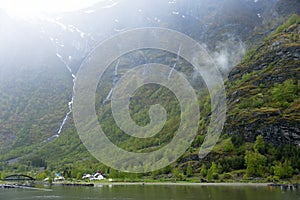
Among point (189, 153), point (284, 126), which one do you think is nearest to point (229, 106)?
point (189, 153)

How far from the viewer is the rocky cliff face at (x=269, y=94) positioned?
10996 cm

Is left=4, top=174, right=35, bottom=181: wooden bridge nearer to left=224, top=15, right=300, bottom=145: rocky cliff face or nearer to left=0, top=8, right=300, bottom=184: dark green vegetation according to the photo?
left=0, top=8, right=300, bottom=184: dark green vegetation

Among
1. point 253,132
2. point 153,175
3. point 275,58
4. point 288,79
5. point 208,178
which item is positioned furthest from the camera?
point 275,58

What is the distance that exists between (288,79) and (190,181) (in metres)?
54.0

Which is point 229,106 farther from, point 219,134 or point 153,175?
point 153,175

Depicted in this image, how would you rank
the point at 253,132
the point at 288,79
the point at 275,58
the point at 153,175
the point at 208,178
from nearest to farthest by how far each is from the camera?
the point at 208,178 < the point at 253,132 < the point at 153,175 < the point at 288,79 < the point at 275,58

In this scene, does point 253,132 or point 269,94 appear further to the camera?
point 269,94

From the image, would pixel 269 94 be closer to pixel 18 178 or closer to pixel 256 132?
pixel 256 132

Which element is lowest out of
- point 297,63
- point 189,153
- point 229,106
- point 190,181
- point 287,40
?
point 190,181

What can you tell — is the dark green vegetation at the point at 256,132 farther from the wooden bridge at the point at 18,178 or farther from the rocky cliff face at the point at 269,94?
the wooden bridge at the point at 18,178

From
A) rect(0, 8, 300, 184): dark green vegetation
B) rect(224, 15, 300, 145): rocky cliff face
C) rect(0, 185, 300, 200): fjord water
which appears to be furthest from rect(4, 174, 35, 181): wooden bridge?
rect(224, 15, 300, 145): rocky cliff face

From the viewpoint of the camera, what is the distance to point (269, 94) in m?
132

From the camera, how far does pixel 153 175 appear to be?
411 feet

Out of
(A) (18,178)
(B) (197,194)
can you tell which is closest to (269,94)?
(B) (197,194)
